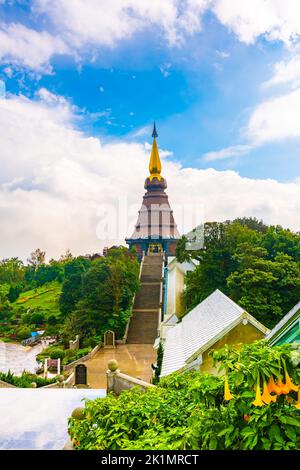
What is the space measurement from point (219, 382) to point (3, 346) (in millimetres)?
27069

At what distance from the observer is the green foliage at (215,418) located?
248cm

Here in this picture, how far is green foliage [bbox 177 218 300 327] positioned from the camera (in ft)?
48.7

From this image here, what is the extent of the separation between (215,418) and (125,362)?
17.2 meters

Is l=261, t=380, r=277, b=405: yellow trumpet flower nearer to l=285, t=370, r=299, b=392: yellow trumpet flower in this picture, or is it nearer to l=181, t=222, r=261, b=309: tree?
l=285, t=370, r=299, b=392: yellow trumpet flower

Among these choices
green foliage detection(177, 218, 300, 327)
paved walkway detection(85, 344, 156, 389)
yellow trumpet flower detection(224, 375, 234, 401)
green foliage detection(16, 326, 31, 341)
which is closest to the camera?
yellow trumpet flower detection(224, 375, 234, 401)

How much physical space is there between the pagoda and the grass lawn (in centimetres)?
1086

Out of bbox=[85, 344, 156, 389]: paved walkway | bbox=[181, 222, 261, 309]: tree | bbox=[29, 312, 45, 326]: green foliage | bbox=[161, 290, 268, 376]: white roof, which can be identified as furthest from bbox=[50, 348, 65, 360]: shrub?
bbox=[29, 312, 45, 326]: green foliage

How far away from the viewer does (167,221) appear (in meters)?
44.6

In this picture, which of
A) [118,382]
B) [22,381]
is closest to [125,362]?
[22,381]

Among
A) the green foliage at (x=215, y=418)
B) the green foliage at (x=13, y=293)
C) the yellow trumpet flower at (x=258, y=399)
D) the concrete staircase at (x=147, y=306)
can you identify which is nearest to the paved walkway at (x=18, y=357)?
the concrete staircase at (x=147, y=306)

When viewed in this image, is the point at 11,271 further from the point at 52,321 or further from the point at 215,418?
the point at 215,418

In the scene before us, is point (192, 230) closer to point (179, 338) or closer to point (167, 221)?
point (179, 338)

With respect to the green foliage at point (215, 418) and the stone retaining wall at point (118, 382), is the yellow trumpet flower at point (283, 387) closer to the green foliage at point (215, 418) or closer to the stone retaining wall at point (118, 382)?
the green foliage at point (215, 418)
